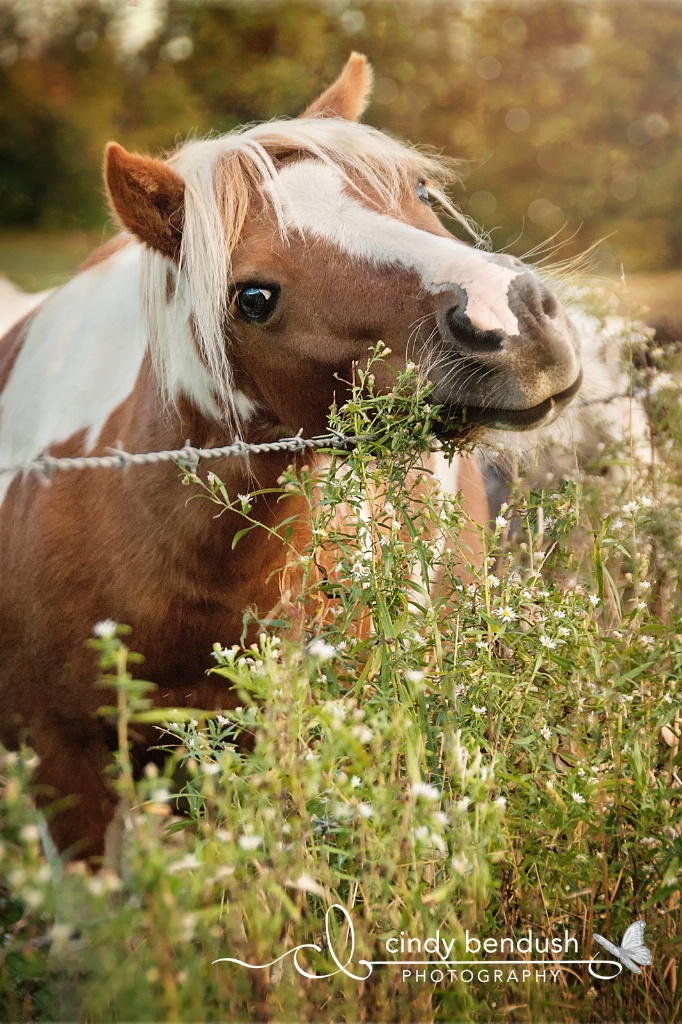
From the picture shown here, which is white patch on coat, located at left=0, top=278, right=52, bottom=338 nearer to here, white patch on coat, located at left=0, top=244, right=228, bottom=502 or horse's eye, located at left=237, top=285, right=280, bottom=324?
white patch on coat, located at left=0, top=244, right=228, bottom=502

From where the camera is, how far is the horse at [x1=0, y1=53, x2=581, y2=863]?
6.44 ft

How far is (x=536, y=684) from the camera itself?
1.92 m

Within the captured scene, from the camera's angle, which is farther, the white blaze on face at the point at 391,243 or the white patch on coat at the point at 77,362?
the white patch on coat at the point at 77,362

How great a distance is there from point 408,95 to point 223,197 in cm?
725

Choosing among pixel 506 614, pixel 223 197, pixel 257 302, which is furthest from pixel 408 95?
pixel 506 614

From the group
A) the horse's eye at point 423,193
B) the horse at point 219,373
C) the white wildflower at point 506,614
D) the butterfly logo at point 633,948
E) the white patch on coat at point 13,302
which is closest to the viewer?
the butterfly logo at point 633,948

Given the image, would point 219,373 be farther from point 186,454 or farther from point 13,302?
point 13,302

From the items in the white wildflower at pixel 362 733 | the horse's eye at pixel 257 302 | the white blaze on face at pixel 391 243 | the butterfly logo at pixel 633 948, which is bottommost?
the butterfly logo at pixel 633 948

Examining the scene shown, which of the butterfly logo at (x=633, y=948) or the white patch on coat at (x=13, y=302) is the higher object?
the white patch on coat at (x=13, y=302)

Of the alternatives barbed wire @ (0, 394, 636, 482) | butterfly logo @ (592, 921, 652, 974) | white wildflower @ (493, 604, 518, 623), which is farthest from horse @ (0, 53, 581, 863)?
butterfly logo @ (592, 921, 652, 974)

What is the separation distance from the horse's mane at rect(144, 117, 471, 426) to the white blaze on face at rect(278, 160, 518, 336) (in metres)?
0.05

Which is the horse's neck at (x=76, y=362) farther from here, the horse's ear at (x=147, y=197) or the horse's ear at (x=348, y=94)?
the horse's ear at (x=348, y=94)

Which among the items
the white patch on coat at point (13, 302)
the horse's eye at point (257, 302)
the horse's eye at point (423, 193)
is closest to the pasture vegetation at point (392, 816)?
the horse's eye at point (257, 302)

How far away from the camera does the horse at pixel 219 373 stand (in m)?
1.96
